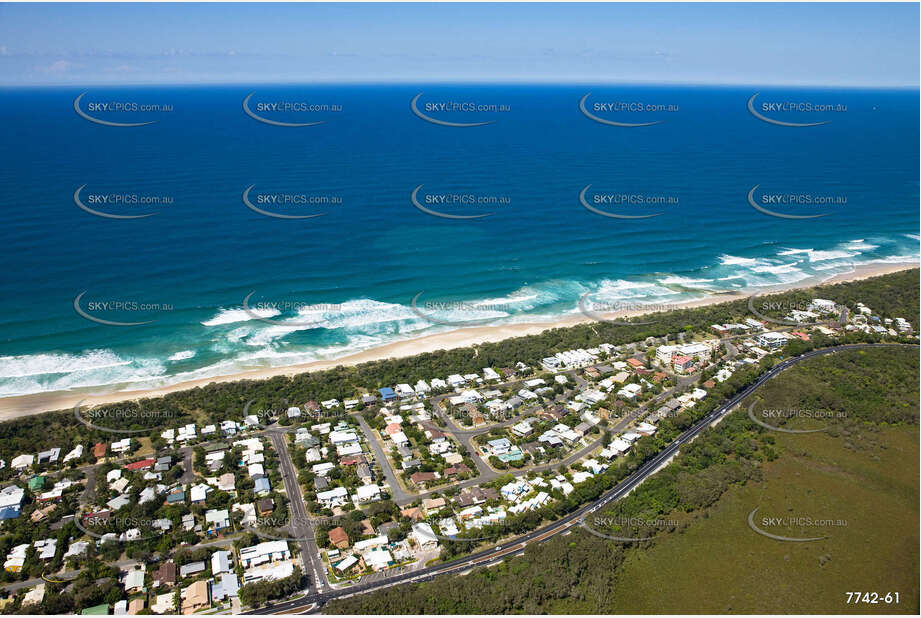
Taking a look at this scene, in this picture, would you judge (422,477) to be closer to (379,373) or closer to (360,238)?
(379,373)

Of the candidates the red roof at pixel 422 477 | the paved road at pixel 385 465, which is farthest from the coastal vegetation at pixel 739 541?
the red roof at pixel 422 477

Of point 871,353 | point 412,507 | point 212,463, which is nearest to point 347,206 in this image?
point 212,463

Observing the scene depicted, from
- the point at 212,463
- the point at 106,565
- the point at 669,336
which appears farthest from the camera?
the point at 669,336

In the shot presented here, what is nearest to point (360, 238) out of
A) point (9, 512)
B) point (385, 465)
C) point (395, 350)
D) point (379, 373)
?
point (395, 350)

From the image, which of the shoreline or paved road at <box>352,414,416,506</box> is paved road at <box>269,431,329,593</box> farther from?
the shoreline

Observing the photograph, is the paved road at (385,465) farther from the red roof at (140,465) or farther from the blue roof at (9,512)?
the blue roof at (9,512)

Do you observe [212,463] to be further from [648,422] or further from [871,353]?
[871,353]
